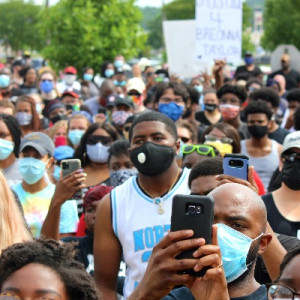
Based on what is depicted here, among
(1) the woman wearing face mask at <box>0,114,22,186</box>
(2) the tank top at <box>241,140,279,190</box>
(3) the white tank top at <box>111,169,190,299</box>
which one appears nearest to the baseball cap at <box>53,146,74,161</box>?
(1) the woman wearing face mask at <box>0,114,22,186</box>

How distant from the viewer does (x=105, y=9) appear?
63.1ft

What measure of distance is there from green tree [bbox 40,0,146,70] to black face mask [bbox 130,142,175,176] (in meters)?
14.3

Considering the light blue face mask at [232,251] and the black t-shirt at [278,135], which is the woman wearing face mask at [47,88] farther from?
the light blue face mask at [232,251]

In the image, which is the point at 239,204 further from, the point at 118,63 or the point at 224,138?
the point at 118,63

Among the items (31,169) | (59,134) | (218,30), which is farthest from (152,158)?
(218,30)

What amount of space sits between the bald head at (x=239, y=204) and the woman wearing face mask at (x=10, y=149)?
3361 millimetres

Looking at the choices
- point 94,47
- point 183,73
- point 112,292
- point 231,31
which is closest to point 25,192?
point 112,292

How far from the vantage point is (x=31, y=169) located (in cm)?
607

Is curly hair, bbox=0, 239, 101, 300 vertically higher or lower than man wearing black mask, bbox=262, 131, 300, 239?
higher

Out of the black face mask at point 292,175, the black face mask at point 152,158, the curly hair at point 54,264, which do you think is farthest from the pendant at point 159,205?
the curly hair at point 54,264

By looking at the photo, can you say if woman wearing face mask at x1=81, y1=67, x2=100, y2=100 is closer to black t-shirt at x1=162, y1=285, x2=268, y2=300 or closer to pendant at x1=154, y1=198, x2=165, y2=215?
pendant at x1=154, y1=198, x2=165, y2=215

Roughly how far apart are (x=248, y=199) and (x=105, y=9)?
16235mm

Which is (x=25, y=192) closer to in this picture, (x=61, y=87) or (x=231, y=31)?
(x=231, y=31)

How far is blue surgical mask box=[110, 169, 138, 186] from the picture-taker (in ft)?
20.6
